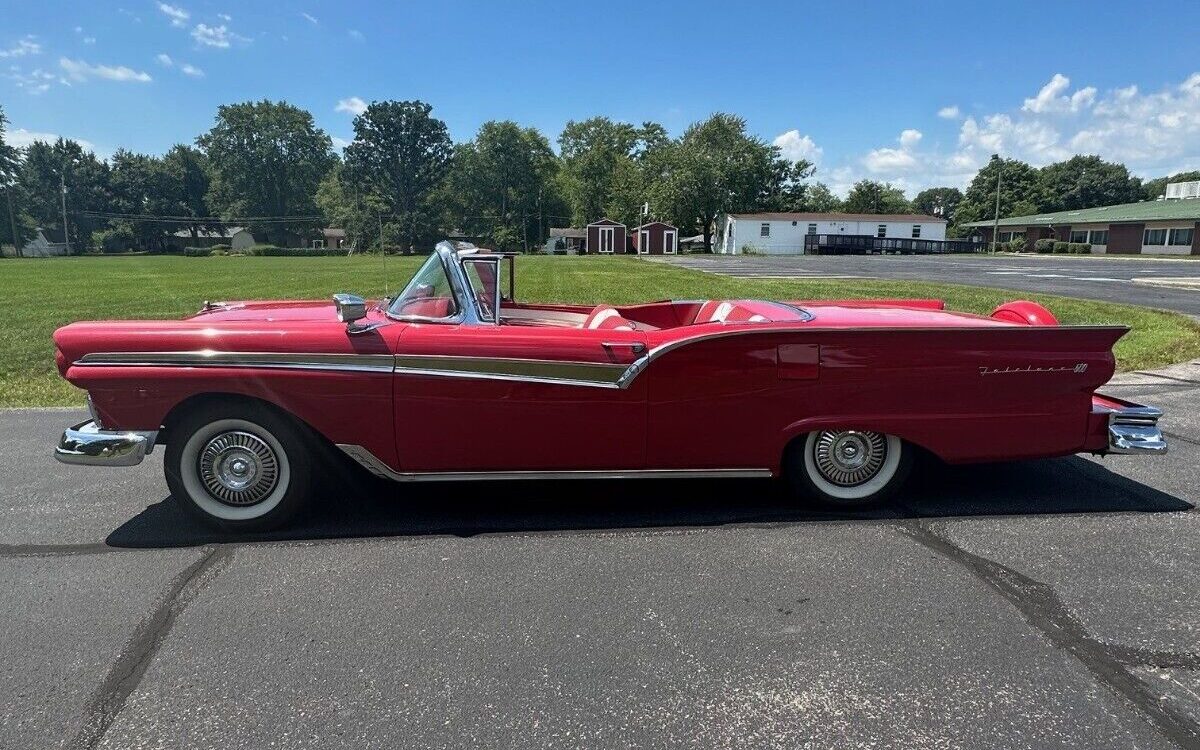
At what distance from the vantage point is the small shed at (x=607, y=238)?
7219 centimetres

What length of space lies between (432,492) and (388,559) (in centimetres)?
84

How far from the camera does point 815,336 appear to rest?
3.48 m

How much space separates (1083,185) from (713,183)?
44517mm

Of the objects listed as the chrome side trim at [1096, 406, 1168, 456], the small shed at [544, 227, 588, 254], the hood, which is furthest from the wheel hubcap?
the small shed at [544, 227, 588, 254]

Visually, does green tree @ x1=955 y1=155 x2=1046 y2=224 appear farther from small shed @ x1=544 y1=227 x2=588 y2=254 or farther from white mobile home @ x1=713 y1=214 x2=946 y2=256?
small shed @ x1=544 y1=227 x2=588 y2=254

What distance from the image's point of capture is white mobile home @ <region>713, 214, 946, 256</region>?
6044 centimetres

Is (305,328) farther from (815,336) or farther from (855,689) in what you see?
(855,689)

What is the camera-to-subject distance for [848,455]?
3.74m

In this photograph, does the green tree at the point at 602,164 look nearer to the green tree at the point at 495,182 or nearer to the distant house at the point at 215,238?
the green tree at the point at 495,182

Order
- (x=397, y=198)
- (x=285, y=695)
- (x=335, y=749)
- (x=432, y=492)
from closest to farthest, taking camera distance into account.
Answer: (x=335, y=749), (x=285, y=695), (x=432, y=492), (x=397, y=198)

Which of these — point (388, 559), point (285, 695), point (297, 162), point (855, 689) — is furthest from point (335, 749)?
point (297, 162)

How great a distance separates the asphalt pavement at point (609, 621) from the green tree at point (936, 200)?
129 meters

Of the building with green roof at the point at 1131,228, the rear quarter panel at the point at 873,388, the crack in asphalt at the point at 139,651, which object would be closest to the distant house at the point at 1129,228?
the building with green roof at the point at 1131,228

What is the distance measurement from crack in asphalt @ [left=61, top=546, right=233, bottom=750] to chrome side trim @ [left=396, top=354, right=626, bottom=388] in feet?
3.97
